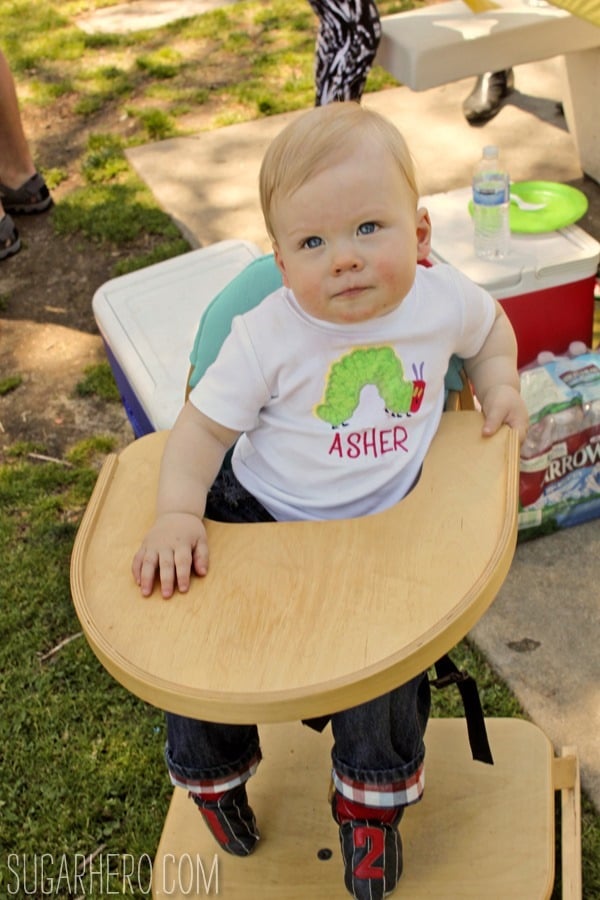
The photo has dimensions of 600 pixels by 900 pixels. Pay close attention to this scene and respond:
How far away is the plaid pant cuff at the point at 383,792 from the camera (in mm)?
1598

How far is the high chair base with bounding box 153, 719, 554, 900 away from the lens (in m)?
→ 1.81

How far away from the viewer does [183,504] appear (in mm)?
1554

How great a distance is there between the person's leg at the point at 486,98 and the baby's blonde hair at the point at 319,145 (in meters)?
3.35

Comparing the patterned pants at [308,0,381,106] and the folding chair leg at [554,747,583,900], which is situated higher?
the patterned pants at [308,0,381,106]

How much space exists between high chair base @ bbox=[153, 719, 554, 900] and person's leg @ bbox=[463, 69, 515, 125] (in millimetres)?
3243

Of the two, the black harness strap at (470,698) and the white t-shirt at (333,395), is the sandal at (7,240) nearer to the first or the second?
the white t-shirt at (333,395)

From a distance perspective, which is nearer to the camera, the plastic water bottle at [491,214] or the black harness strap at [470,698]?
the black harness strap at [470,698]

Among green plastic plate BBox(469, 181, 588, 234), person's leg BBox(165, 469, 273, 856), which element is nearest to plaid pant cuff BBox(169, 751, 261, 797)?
person's leg BBox(165, 469, 273, 856)

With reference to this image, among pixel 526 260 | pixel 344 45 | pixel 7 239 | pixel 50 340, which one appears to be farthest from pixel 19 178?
pixel 526 260

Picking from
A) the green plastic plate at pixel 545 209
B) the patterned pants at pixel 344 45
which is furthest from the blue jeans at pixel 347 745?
the patterned pants at pixel 344 45

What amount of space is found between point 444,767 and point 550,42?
277 centimetres

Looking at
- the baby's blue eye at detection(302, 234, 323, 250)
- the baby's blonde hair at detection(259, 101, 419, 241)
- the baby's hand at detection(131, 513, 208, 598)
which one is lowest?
the baby's hand at detection(131, 513, 208, 598)

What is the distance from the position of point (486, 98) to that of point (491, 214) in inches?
79.5

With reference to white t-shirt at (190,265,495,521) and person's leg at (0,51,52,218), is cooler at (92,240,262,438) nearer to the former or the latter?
white t-shirt at (190,265,495,521)
